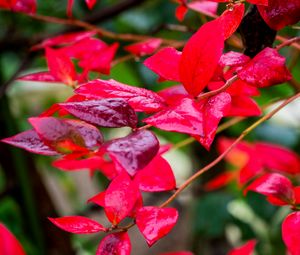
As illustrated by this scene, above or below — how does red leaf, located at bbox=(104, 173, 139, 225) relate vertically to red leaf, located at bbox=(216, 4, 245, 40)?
below

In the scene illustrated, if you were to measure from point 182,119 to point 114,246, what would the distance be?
9 centimetres

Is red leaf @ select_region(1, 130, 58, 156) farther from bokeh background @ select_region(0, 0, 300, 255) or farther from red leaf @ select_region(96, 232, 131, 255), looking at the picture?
bokeh background @ select_region(0, 0, 300, 255)

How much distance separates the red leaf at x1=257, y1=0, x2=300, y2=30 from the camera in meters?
0.30

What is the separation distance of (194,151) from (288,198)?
775 millimetres

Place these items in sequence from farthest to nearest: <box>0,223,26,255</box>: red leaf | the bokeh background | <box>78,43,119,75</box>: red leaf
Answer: the bokeh background → <box>78,43,119,75</box>: red leaf → <box>0,223,26,255</box>: red leaf

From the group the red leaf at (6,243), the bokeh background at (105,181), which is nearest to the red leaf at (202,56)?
the red leaf at (6,243)

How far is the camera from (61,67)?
0.40m

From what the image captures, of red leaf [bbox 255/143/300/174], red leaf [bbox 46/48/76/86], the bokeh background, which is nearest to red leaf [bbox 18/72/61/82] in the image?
red leaf [bbox 46/48/76/86]

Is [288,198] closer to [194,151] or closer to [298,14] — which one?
[298,14]

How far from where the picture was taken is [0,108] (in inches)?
30.9

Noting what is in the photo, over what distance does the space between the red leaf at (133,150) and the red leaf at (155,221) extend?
0.23 ft

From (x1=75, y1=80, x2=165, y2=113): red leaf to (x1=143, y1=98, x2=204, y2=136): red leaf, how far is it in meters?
0.01

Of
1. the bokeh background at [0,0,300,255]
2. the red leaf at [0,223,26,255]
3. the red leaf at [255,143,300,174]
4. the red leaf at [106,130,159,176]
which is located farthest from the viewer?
the bokeh background at [0,0,300,255]

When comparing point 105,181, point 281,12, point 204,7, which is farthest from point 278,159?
point 105,181
